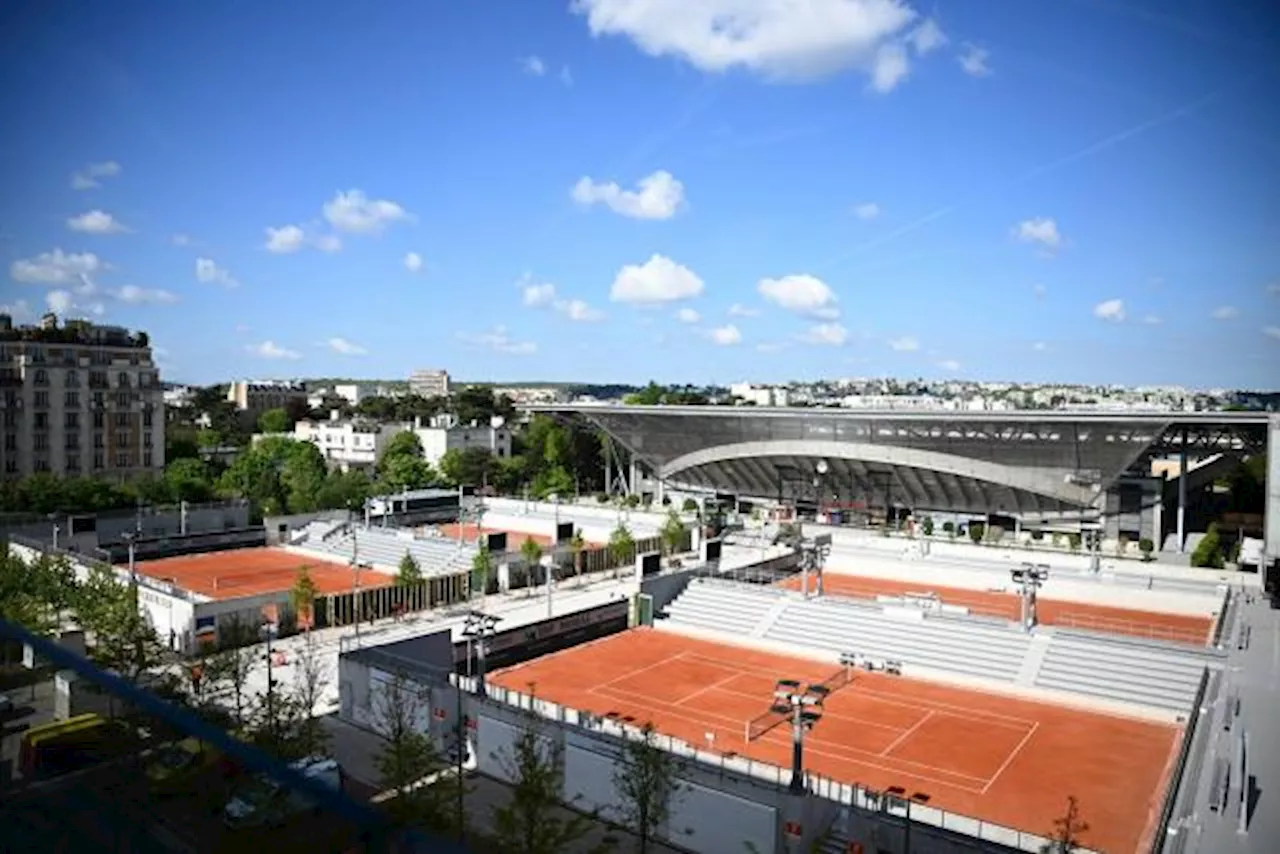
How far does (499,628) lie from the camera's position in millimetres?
23484

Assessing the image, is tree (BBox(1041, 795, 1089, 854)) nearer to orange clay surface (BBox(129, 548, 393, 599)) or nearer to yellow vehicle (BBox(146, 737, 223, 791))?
yellow vehicle (BBox(146, 737, 223, 791))

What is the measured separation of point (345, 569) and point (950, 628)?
22.0 meters

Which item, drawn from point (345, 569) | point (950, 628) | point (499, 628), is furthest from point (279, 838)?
point (345, 569)

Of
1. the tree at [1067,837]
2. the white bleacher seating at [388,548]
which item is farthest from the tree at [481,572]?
the tree at [1067,837]

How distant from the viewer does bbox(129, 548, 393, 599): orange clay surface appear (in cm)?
3128

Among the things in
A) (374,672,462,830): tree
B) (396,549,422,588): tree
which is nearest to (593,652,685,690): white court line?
(374,672,462,830): tree

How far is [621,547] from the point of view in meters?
35.7

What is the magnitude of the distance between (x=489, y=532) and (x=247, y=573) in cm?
1181

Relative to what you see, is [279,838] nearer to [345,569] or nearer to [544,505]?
[345,569]

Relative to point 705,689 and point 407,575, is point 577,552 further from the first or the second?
point 705,689

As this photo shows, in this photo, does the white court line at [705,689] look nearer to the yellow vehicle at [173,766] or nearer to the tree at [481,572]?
the tree at [481,572]

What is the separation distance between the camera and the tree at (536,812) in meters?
11.0

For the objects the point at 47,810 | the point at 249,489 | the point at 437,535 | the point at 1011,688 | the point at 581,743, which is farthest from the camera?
the point at 249,489

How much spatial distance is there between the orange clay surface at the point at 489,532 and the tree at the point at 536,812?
23.3 m
